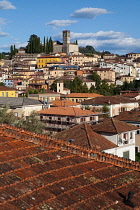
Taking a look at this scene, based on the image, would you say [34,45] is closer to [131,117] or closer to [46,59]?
[46,59]

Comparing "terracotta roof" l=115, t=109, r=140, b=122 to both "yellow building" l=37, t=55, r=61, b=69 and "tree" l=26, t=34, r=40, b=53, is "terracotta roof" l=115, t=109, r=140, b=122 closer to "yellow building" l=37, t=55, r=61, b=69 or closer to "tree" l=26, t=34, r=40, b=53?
"yellow building" l=37, t=55, r=61, b=69

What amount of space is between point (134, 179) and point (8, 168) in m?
2.04

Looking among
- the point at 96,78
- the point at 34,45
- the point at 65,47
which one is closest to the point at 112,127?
the point at 96,78

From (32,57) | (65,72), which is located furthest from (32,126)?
(32,57)

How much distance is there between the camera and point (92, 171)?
6.32 metres

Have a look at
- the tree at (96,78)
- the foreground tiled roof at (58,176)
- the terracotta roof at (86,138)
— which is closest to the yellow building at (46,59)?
the tree at (96,78)

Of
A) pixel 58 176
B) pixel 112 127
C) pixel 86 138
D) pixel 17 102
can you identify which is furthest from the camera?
pixel 17 102

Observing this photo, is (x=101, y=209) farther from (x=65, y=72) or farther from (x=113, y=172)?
(x=65, y=72)

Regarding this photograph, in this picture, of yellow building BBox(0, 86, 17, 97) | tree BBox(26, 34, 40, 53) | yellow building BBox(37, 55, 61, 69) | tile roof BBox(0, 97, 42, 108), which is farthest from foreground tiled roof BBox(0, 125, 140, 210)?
tree BBox(26, 34, 40, 53)

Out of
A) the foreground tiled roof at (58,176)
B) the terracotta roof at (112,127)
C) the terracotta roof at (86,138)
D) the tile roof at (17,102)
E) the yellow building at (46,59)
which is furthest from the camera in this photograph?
the yellow building at (46,59)

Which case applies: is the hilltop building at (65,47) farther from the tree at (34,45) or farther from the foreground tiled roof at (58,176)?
the foreground tiled roof at (58,176)

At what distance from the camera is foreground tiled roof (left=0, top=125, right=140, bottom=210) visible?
5227 millimetres

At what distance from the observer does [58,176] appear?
585 centimetres

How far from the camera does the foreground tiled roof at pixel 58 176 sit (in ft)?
17.1
